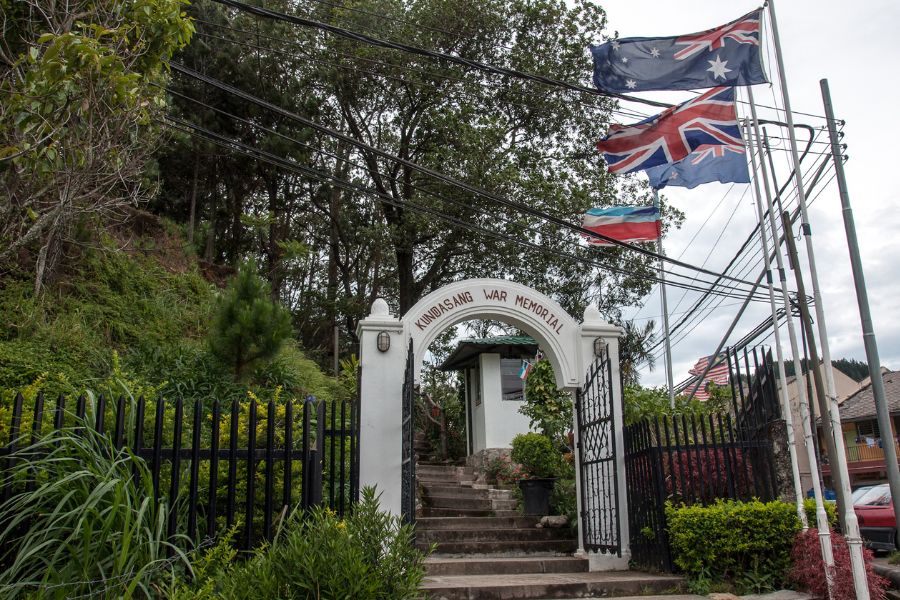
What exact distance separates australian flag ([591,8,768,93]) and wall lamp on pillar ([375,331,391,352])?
4023mm

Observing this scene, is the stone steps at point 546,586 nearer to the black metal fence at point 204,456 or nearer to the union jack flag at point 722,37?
the black metal fence at point 204,456

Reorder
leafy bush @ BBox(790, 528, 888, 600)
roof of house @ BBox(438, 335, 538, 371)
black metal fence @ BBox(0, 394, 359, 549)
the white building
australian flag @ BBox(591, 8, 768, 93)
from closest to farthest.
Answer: black metal fence @ BBox(0, 394, 359, 549) → leafy bush @ BBox(790, 528, 888, 600) → australian flag @ BBox(591, 8, 768, 93) → the white building → roof of house @ BBox(438, 335, 538, 371)

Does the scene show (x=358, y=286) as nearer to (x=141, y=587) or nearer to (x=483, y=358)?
(x=483, y=358)

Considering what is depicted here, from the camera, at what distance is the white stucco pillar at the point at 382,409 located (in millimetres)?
7719

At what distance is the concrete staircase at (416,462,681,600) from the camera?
21.6 feet

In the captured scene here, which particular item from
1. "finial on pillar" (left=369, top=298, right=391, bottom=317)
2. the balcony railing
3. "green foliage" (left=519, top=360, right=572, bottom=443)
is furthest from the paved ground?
the balcony railing

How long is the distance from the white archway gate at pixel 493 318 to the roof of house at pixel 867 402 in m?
23.2

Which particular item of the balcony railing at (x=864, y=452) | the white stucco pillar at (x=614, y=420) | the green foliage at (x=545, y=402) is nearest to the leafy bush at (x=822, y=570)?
the white stucco pillar at (x=614, y=420)

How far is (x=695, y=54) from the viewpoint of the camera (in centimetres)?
817

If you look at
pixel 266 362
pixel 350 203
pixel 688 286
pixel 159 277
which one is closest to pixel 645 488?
pixel 266 362

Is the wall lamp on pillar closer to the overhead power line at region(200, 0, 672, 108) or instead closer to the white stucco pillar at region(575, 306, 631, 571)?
the white stucco pillar at region(575, 306, 631, 571)

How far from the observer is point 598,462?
805 centimetres

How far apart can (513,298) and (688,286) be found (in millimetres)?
6406

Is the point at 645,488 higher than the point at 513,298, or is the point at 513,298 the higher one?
the point at 513,298
